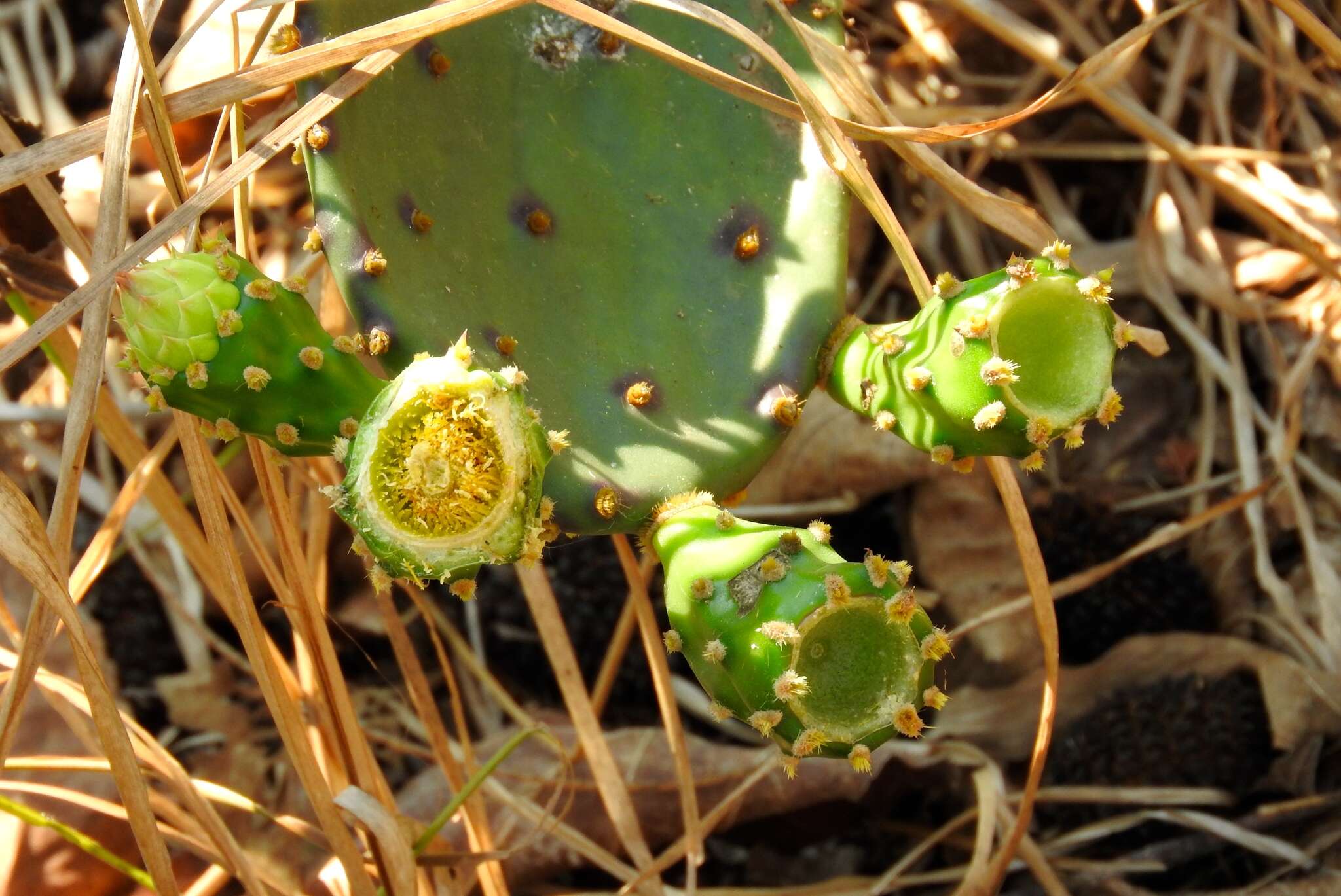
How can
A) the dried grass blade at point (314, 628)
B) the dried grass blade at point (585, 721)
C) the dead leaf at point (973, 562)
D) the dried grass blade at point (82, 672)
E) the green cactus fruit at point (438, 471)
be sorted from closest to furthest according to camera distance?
the green cactus fruit at point (438, 471), the dried grass blade at point (82, 672), the dried grass blade at point (314, 628), the dried grass blade at point (585, 721), the dead leaf at point (973, 562)

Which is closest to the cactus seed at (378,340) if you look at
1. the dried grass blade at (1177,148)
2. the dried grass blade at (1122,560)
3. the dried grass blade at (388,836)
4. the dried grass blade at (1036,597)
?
the dried grass blade at (388,836)

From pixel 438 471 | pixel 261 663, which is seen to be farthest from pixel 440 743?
pixel 438 471

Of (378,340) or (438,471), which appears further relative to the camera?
(378,340)

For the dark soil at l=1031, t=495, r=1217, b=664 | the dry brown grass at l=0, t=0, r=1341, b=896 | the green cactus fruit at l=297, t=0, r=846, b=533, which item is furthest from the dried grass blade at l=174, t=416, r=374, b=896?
the dark soil at l=1031, t=495, r=1217, b=664

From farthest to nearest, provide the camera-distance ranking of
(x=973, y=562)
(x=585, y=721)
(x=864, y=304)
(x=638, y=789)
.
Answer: (x=864, y=304)
(x=973, y=562)
(x=638, y=789)
(x=585, y=721)

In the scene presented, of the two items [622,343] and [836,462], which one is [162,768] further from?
[836,462]

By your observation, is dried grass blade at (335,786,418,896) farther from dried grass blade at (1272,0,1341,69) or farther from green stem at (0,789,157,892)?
dried grass blade at (1272,0,1341,69)

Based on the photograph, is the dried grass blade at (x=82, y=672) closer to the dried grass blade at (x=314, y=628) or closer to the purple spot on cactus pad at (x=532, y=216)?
the dried grass blade at (x=314, y=628)
